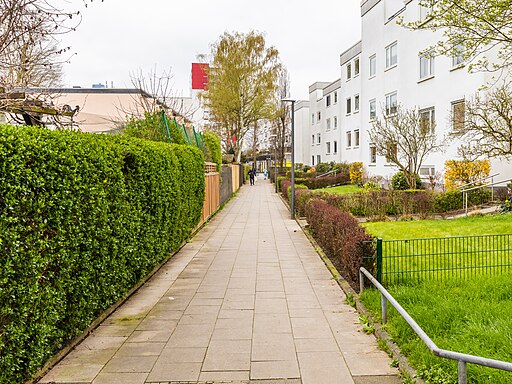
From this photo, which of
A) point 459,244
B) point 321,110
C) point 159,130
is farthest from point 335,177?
point 459,244

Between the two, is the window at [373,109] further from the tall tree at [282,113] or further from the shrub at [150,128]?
the shrub at [150,128]

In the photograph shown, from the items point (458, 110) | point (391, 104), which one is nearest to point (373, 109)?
point (391, 104)

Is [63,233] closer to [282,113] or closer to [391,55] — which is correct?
[391,55]

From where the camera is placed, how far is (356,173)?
33.9 m

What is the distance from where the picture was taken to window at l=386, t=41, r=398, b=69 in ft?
91.4

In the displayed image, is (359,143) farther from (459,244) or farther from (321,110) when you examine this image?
(459,244)

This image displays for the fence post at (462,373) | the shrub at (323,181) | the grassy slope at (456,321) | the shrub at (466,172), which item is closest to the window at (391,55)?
the shrub at (323,181)

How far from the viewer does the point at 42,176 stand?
410cm

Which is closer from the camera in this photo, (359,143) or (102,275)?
(102,275)

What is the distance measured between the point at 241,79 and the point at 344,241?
1379 inches

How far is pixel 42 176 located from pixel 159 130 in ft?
31.5

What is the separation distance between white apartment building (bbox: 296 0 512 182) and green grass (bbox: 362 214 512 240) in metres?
4.85

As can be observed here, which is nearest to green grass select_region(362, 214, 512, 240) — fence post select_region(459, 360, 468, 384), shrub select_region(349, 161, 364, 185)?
fence post select_region(459, 360, 468, 384)

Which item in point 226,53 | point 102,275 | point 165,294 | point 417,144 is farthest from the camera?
point 226,53
